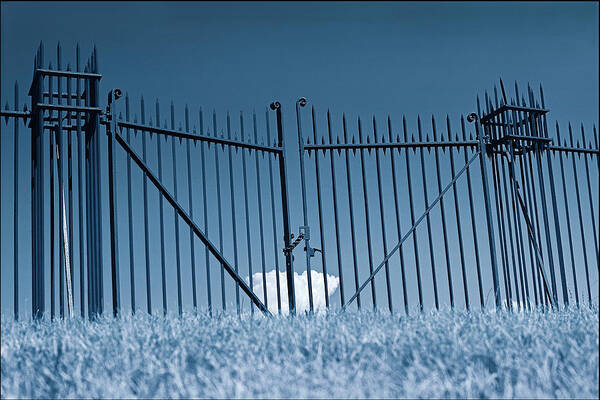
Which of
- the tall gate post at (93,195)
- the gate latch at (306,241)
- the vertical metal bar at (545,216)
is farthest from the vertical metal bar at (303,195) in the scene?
the vertical metal bar at (545,216)

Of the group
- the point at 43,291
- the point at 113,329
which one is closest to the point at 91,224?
the point at 43,291

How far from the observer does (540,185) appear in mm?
7324

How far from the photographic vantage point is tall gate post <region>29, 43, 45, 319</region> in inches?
202

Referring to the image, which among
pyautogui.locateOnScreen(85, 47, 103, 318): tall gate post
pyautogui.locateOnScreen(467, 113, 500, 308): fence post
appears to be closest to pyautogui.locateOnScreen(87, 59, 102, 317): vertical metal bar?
pyautogui.locateOnScreen(85, 47, 103, 318): tall gate post

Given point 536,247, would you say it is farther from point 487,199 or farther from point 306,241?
point 306,241

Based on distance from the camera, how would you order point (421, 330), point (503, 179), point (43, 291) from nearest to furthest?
1. point (421, 330)
2. point (43, 291)
3. point (503, 179)

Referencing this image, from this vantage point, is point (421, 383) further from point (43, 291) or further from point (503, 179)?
point (503, 179)

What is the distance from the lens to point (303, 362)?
348cm

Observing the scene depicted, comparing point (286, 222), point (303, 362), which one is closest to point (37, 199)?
point (286, 222)

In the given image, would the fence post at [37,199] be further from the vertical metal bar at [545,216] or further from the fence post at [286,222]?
the vertical metal bar at [545,216]

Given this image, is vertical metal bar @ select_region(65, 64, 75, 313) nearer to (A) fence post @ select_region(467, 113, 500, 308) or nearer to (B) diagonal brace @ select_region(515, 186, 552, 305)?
(A) fence post @ select_region(467, 113, 500, 308)

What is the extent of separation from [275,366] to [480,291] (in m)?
3.94

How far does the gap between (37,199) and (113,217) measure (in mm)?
578

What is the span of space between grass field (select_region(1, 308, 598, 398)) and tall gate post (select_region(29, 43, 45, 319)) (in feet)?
3.83
